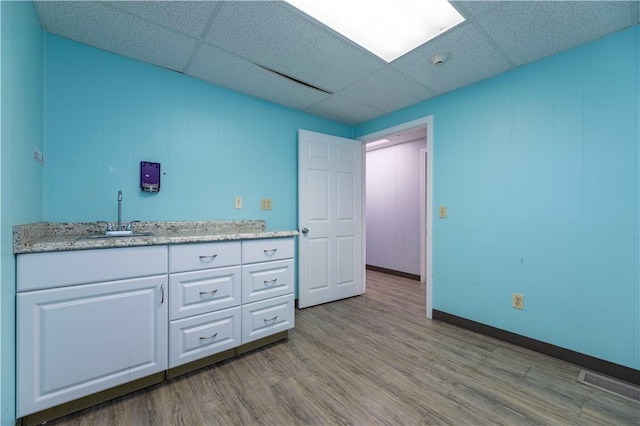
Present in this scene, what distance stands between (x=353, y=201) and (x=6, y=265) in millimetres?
2804

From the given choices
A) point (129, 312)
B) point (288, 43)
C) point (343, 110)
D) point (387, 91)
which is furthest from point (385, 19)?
point (129, 312)

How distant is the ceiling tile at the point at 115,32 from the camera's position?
1492 millimetres

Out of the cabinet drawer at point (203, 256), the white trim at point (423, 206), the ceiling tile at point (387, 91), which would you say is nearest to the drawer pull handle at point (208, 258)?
the cabinet drawer at point (203, 256)

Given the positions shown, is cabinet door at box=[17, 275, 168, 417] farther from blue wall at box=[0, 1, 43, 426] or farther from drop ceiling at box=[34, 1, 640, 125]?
drop ceiling at box=[34, 1, 640, 125]

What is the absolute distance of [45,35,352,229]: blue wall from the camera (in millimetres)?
1724

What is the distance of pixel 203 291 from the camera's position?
1675 millimetres

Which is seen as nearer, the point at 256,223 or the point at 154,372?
the point at 154,372

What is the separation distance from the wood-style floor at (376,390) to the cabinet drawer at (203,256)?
2.26 feet

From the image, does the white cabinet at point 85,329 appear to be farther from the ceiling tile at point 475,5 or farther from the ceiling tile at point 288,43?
the ceiling tile at point 475,5

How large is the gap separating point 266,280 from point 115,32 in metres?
1.94

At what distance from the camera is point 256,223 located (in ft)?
8.45

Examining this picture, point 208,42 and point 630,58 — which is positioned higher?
point 208,42

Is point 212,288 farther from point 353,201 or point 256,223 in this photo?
point 353,201

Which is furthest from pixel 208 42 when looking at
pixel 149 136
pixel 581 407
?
pixel 581 407
